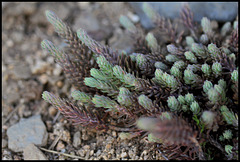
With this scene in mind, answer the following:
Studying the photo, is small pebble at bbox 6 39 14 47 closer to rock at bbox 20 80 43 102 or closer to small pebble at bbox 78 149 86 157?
rock at bbox 20 80 43 102

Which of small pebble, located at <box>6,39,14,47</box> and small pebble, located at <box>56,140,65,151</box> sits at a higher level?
small pebble, located at <box>6,39,14,47</box>

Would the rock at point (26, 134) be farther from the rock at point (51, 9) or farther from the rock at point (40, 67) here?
the rock at point (51, 9)

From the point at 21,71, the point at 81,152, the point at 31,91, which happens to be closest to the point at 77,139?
the point at 81,152

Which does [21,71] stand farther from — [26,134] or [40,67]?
[26,134]

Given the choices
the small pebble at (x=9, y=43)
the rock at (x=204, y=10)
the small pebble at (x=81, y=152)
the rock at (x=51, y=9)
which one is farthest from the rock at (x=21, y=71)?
the rock at (x=204, y=10)

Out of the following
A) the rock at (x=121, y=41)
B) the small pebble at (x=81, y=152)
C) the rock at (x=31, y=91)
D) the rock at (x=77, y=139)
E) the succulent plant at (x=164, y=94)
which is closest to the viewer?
the succulent plant at (x=164, y=94)

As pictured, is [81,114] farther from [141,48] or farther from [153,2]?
[153,2]

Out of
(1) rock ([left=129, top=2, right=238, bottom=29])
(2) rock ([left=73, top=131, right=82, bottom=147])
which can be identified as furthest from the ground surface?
(1) rock ([left=129, top=2, right=238, bottom=29])

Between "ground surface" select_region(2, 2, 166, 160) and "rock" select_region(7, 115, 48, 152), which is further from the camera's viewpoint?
"rock" select_region(7, 115, 48, 152)
